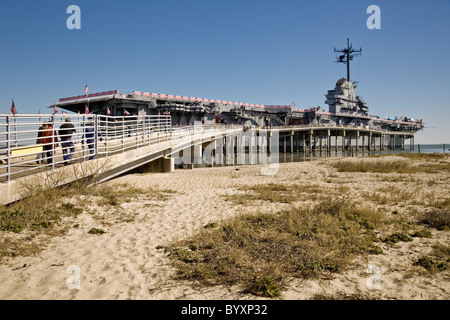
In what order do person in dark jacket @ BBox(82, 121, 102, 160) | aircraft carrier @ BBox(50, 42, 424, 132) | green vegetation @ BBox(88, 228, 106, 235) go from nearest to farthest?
1. green vegetation @ BBox(88, 228, 106, 235)
2. person in dark jacket @ BBox(82, 121, 102, 160)
3. aircraft carrier @ BBox(50, 42, 424, 132)

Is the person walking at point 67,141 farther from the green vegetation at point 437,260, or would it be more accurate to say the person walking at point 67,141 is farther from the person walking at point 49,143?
the green vegetation at point 437,260

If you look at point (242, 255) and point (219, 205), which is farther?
point (219, 205)

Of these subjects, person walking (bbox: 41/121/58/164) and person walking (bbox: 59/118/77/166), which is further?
person walking (bbox: 59/118/77/166)

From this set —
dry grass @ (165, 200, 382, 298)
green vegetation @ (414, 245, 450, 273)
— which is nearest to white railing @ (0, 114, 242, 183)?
dry grass @ (165, 200, 382, 298)

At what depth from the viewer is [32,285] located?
388cm

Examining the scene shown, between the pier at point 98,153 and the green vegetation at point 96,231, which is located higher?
the pier at point 98,153

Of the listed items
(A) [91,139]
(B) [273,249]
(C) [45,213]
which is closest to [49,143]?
(C) [45,213]

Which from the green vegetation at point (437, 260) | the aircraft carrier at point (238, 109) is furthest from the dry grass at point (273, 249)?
the aircraft carrier at point (238, 109)

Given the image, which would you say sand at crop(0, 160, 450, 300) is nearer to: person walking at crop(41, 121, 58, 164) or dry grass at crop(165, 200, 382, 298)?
dry grass at crop(165, 200, 382, 298)

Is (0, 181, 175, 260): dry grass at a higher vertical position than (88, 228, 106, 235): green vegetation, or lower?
higher

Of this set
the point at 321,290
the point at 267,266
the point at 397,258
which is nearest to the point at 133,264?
the point at 267,266

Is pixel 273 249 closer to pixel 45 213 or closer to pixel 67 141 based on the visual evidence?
Result: pixel 45 213
